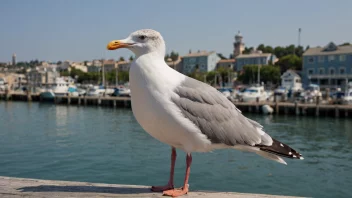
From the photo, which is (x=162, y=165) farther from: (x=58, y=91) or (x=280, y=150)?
(x=58, y=91)

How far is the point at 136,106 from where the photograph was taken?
3189mm

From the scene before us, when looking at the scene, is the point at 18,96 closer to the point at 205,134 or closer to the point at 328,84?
the point at 328,84

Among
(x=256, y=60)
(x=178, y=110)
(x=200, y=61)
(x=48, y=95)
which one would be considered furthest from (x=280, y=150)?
(x=200, y=61)

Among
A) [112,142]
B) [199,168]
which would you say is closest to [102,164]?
[199,168]

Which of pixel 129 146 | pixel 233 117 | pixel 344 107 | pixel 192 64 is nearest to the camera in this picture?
pixel 233 117

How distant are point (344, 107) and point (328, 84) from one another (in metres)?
32.4

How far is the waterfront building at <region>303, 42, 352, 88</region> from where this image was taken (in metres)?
60.5

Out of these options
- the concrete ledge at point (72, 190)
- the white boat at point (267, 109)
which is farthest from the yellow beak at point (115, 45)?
the white boat at point (267, 109)

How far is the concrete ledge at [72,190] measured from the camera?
3.15m

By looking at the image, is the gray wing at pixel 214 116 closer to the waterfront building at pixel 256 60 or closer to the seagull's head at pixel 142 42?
the seagull's head at pixel 142 42

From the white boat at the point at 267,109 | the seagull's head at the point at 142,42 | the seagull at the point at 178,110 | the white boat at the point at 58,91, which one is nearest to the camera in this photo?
the seagull at the point at 178,110

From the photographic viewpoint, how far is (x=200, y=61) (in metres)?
101

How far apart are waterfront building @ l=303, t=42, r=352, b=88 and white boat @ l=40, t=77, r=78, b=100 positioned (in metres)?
42.5

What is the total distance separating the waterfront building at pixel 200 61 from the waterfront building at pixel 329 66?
37.5 meters
